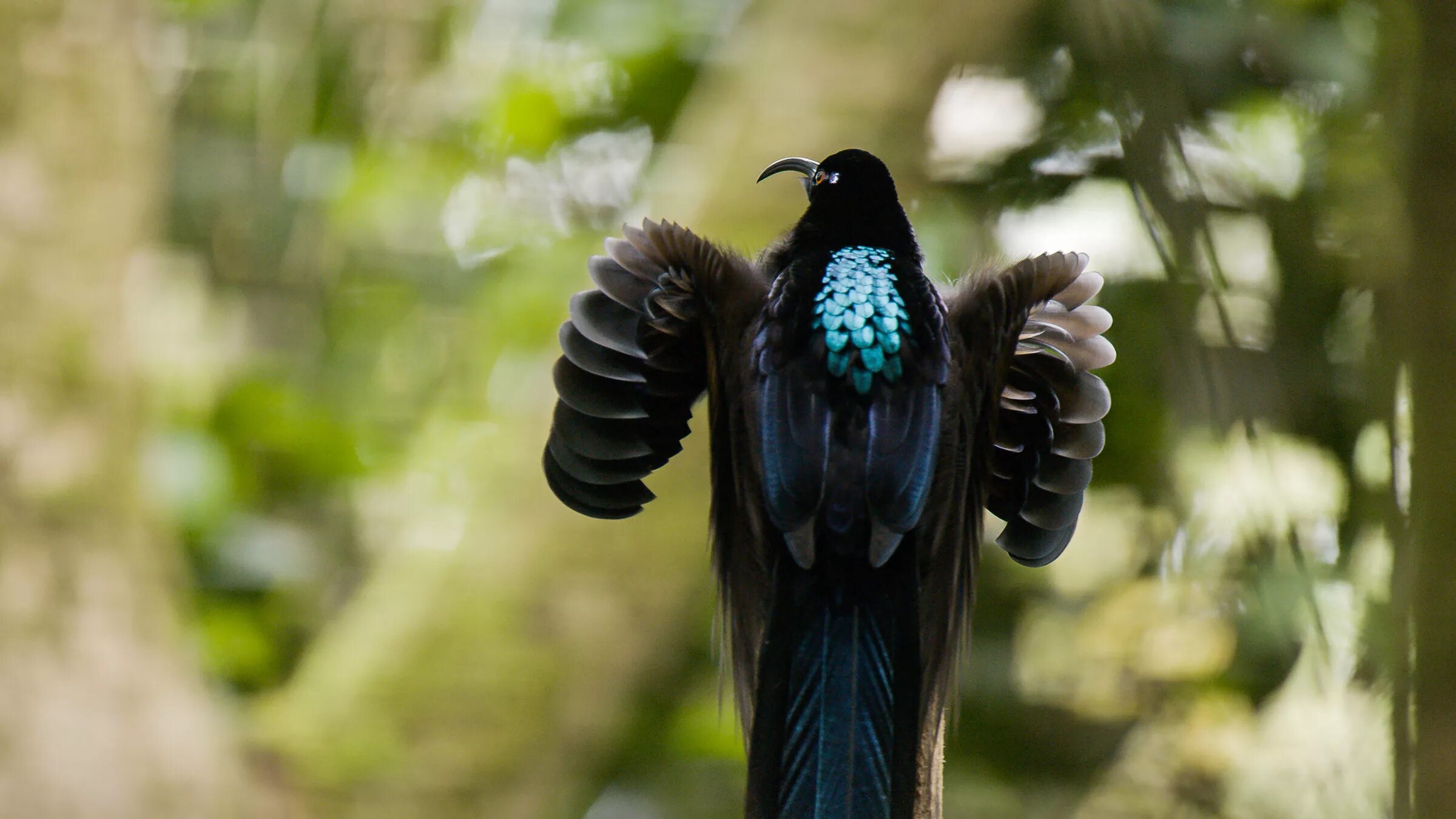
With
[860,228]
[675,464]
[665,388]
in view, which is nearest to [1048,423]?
[860,228]

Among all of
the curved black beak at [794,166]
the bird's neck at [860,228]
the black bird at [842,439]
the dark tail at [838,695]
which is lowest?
the dark tail at [838,695]

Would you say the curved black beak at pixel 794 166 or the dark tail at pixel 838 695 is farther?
the curved black beak at pixel 794 166

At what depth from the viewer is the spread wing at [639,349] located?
146cm

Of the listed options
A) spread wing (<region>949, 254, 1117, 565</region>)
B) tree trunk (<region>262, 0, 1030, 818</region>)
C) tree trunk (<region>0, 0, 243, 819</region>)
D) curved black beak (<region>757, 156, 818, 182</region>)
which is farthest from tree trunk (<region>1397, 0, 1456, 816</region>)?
tree trunk (<region>0, 0, 243, 819</region>)

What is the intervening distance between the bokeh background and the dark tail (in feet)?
1.52

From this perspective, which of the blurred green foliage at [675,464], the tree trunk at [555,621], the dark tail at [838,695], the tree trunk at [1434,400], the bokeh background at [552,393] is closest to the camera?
the dark tail at [838,695]

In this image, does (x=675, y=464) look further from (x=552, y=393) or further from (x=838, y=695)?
(x=838, y=695)

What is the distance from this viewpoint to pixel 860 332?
1336 mm

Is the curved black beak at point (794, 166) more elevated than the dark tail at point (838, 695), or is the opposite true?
the curved black beak at point (794, 166)

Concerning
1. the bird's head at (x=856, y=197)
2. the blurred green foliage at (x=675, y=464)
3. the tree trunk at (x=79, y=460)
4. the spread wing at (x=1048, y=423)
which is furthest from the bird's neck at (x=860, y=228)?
the tree trunk at (x=79, y=460)

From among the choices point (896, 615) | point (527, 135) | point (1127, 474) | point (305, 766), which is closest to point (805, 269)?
point (896, 615)

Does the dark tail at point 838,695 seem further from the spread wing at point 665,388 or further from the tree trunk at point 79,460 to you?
the tree trunk at point 79,460

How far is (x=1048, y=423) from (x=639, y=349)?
513mm

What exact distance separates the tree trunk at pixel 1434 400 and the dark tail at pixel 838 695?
0.57 m
